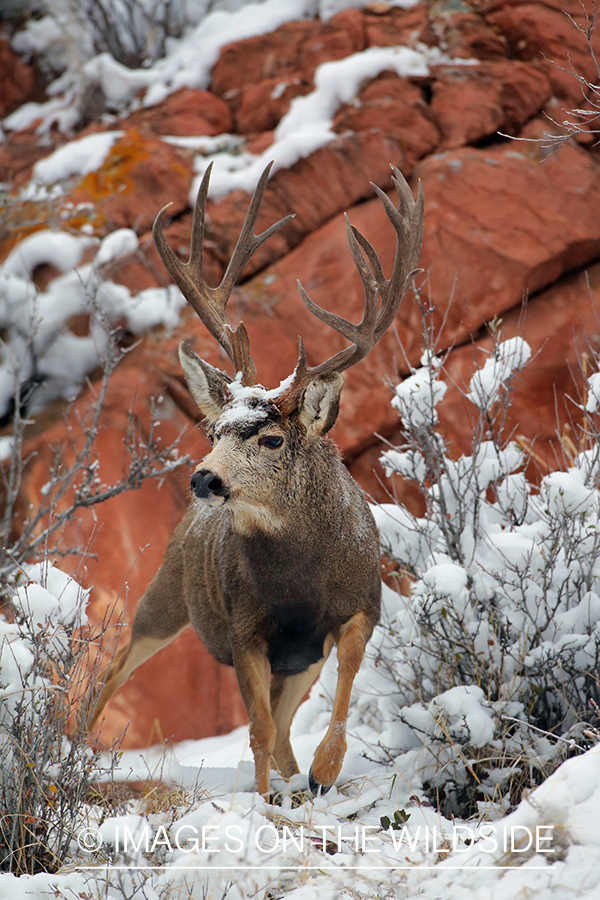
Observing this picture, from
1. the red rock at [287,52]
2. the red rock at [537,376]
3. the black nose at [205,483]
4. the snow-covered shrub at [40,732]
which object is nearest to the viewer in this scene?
the snow-covered shrub at [40,732]

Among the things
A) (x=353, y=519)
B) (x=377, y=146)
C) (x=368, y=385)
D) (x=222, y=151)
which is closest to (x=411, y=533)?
(x=353, y=519)

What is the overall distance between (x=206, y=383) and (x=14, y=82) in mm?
10292

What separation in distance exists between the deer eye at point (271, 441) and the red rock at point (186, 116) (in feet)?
25.7

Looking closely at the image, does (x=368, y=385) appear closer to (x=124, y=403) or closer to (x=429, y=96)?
(x=124, y=403)

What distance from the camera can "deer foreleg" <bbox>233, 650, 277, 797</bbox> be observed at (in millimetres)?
3867

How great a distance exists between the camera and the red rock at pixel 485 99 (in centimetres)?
970

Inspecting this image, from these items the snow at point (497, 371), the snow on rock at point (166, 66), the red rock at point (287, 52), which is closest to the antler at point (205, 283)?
the snow at point (497, 371)

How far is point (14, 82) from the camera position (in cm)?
1240

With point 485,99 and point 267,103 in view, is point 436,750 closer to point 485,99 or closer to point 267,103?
point 485,99

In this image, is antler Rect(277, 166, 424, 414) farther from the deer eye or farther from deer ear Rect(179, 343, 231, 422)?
deer ear Rect(179, 343, 231, 422)

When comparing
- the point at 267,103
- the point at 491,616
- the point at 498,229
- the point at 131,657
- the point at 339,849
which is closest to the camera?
the point at 339,849

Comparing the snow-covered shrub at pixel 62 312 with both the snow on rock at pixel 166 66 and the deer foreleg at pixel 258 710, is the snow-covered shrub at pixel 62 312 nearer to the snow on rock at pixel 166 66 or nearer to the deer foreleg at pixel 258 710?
the snow on rock at pixel 166 66

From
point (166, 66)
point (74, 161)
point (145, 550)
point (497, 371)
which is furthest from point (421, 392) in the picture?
point (166, 66)

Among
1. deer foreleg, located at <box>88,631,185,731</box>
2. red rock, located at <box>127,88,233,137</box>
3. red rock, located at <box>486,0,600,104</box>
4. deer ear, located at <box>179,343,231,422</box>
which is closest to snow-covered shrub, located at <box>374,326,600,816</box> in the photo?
deer ear, located at <box>179,343,231,422</box>
